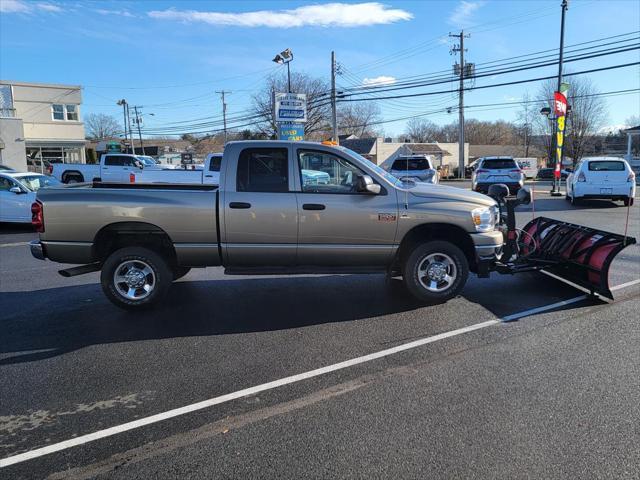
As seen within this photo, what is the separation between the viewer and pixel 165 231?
5750mm

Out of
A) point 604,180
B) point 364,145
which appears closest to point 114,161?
point 604,180

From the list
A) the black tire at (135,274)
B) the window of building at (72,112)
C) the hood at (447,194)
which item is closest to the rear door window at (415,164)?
the hood at (447,194)

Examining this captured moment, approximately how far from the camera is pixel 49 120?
42781mm

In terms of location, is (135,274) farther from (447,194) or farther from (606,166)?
(606,166)

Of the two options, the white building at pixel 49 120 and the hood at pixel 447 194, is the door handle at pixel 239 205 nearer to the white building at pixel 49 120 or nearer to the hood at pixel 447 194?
the hood at pixel 447 194

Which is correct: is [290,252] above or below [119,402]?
above

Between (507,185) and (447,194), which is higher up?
(447,194)

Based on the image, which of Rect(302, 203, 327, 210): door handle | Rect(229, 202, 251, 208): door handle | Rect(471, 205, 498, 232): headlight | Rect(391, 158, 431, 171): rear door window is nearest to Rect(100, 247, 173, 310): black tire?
Rect(229, 202, 251, 208): door handle

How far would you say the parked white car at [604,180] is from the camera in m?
16.3

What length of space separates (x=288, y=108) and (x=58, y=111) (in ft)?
103

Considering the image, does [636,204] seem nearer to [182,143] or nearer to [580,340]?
[580,340]

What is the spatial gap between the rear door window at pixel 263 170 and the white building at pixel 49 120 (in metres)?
41.4

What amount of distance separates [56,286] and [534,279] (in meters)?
7.01

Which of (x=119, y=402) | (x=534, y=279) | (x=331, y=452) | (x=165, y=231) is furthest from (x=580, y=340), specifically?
(x=165, y=231)
